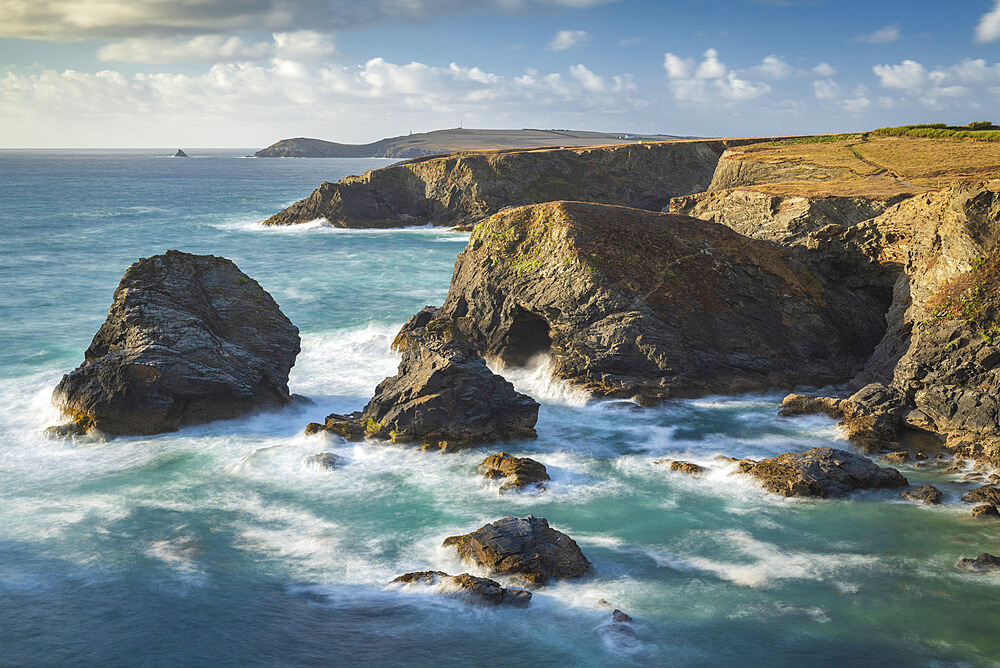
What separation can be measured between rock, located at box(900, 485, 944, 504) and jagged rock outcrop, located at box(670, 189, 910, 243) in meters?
20.9

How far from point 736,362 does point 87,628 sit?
23029 millimetres

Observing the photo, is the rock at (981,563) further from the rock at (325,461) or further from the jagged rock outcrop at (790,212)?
the jagged rock outcrop at (790,212)

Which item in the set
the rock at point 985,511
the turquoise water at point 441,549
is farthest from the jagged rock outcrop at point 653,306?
the rock at point 985,511

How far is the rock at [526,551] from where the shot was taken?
53.7 feet

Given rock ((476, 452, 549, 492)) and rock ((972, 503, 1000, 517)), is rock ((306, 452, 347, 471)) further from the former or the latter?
rock ((972, 503, 1000, 517))

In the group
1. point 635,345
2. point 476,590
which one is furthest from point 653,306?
point 476,590

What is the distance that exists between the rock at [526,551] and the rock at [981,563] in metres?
8.02

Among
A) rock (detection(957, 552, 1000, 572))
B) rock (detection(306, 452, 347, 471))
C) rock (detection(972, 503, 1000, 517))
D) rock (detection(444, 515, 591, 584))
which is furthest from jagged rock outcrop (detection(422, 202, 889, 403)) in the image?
rock (detection(957, 552, 1000, 572))

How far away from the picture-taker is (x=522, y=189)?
97062mm

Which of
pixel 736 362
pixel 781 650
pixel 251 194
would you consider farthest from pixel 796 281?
pixel 251 194

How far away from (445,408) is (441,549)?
6.99 meters

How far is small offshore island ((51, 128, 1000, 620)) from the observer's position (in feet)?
70.5

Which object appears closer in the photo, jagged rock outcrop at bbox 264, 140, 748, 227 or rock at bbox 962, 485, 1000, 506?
rock at bbox 962, 485, 1000, 506

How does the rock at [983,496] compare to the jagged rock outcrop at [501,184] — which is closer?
the rock at [983,496]
